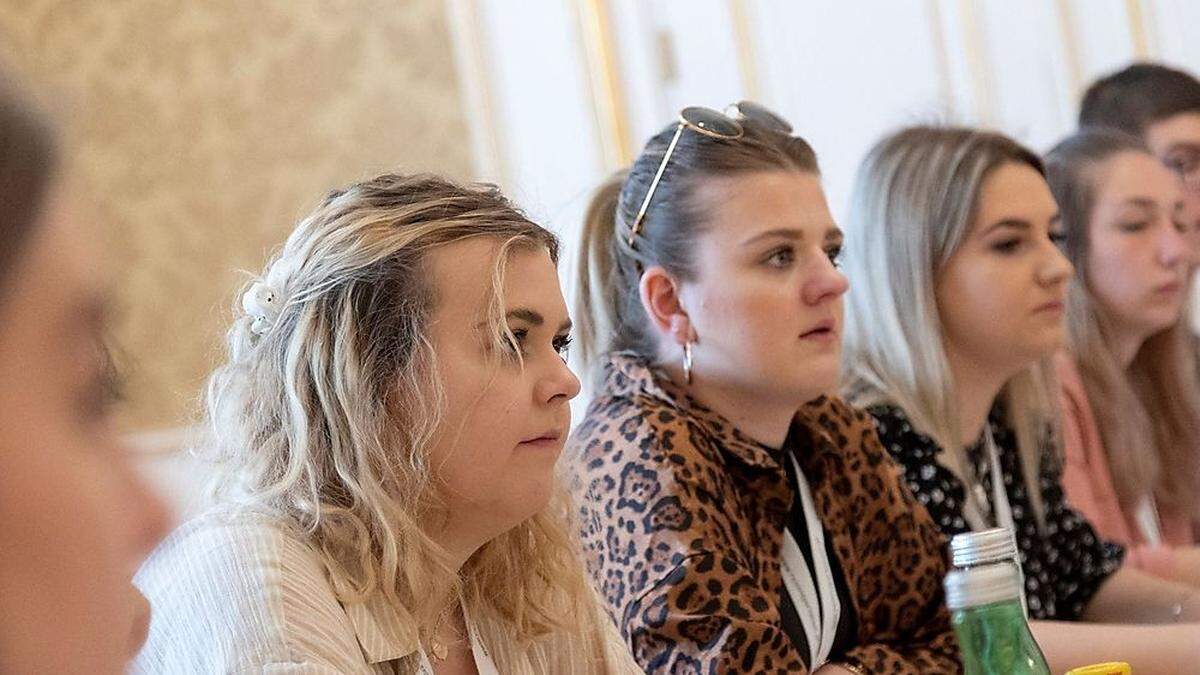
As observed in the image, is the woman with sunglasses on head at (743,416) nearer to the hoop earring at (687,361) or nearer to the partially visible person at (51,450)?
the hoop earring at (687,361)

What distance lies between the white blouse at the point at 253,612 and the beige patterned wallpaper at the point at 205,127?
1.95m

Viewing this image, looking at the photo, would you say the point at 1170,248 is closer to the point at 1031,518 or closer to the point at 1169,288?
the point at 1169,288

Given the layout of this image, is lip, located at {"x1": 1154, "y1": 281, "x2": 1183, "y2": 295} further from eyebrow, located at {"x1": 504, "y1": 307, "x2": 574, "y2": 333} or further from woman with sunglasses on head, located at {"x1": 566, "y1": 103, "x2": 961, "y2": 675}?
eyebrow, located at {"x1": 504, "y1": 307, "x2": 574, "y2": 333}

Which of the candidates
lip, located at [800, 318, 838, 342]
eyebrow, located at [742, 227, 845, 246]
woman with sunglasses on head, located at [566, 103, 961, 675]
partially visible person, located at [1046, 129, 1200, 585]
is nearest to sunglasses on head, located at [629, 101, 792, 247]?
woman with sunglasses on head, located at [566, 103, 961, 675]

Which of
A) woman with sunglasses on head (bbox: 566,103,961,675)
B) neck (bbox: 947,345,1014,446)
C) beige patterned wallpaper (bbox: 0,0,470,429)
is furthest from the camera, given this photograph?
beige patterned wallpaper (bbox: 0,0,470,429)

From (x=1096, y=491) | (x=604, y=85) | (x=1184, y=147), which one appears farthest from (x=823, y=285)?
(x=604, y=85)

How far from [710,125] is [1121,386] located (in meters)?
1.17

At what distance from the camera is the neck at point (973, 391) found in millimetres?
2188

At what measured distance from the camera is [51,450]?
448 millimetres

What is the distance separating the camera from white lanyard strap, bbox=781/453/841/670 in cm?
168

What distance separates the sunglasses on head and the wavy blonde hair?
1.52 ft

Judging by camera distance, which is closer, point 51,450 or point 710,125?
point 51,450

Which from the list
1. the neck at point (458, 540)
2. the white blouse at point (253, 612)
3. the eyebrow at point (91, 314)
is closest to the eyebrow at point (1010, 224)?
the neck at point (458, 540)

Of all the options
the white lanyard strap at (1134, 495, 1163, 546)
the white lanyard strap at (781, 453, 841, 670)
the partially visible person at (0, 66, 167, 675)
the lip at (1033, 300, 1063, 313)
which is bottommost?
the white lanyard strap at (1134, 495, 1163, 546)
